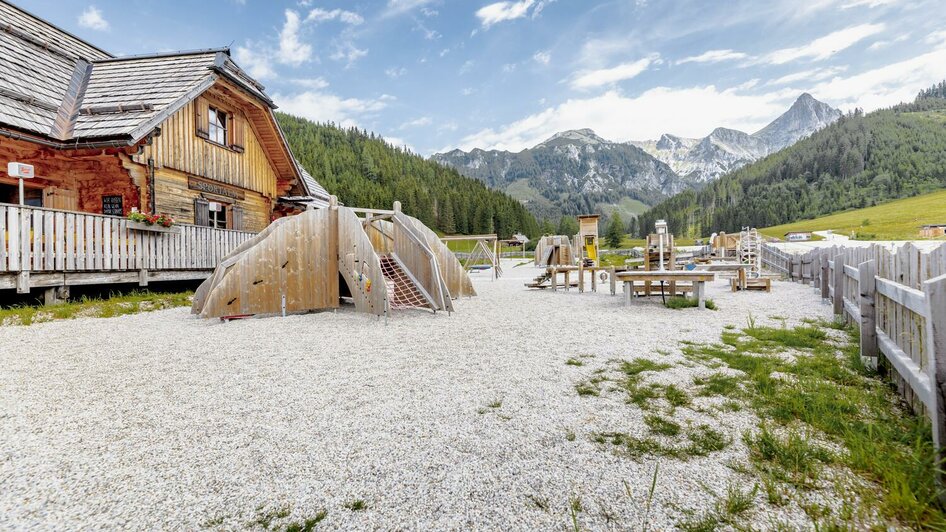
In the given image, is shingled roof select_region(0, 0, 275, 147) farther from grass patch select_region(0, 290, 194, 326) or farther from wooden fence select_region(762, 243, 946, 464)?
wooden fence select_region(762, 243, 946, 464)

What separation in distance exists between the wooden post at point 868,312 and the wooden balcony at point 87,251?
1431 centimetres

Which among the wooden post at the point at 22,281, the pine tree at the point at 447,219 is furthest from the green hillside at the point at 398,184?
the wooden post at the point at 22,281

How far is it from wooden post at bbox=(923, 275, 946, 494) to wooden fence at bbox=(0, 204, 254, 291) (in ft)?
43.9

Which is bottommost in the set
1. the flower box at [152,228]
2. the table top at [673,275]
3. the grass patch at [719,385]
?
the grass patch at [719,385]

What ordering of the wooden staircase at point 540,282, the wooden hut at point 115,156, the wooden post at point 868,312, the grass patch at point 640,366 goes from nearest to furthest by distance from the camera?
the wooden post at point 868,312 → the grass patch at point 640,366 → the wooden hut at point 115,156 → the wooden staircase at point 540,282

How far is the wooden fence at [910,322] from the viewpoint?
210 centimetres

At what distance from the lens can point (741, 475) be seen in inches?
93.8

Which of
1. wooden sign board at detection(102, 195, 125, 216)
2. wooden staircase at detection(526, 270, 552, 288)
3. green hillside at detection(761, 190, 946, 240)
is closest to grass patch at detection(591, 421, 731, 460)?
wooden staircase at detection(526, 270, 552, 288)

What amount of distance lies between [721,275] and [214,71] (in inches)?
1028

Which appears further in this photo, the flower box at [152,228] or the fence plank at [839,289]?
the flower box at [152,228]

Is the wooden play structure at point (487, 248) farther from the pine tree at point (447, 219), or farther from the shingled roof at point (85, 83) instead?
the pine tree at point (447, 219)

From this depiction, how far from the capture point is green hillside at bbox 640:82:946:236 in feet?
432

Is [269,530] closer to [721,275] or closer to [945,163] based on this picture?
[721,275]

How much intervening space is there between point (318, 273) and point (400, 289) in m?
1.97
